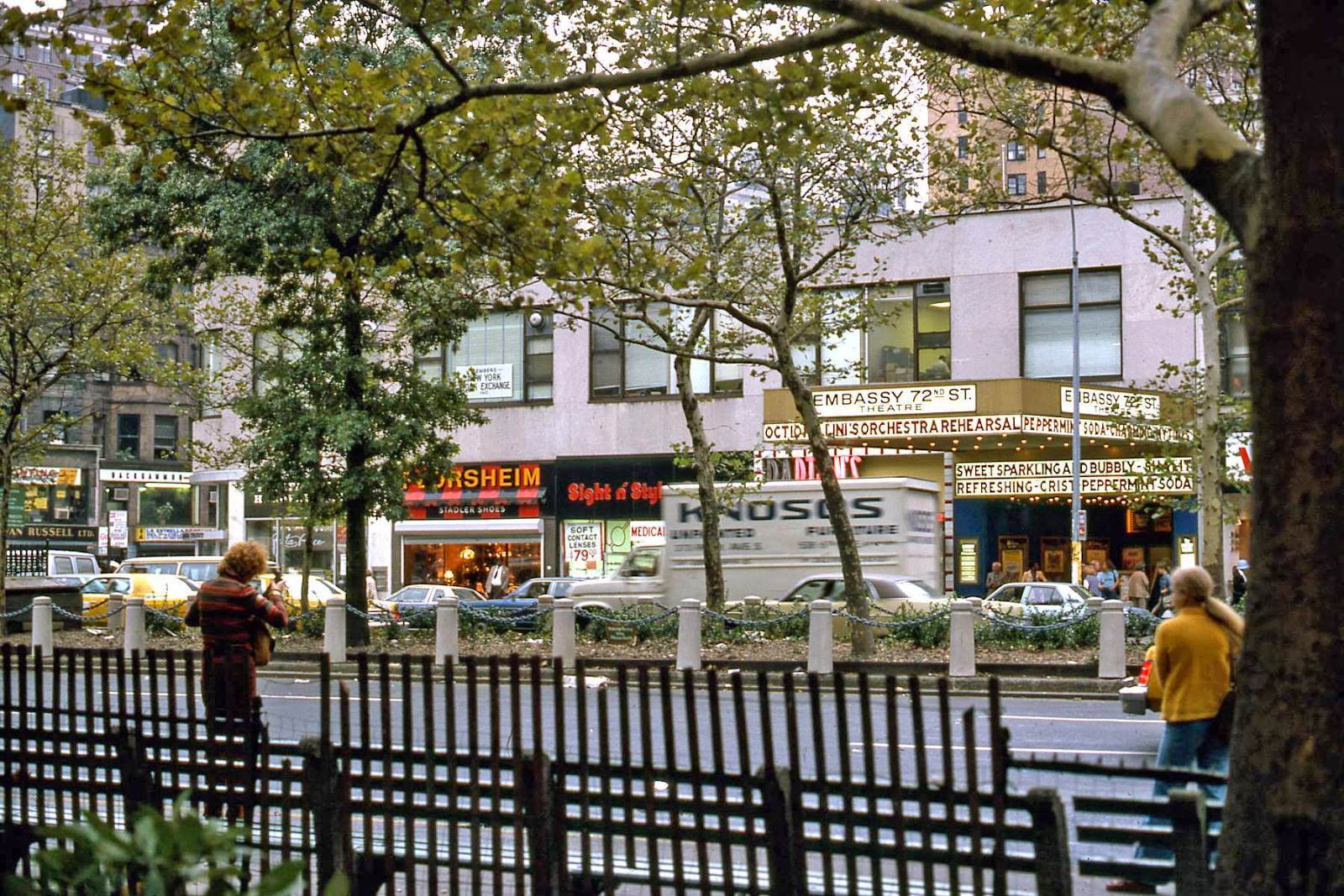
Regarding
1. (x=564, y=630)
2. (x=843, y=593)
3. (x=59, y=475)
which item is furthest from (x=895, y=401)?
(x=59, y=475)

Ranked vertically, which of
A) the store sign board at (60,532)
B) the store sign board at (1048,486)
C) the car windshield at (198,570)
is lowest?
the car windshield at (198,570)

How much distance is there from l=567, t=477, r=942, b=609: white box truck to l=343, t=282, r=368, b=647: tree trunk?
169 inches

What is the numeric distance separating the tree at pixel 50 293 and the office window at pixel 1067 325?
20.4 meters

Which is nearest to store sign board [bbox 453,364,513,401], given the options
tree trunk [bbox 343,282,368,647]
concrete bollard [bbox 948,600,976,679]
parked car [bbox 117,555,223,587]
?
parked car [bbox 117,555,223,587]

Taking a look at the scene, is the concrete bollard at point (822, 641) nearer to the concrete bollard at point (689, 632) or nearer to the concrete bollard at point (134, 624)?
the concrete bollard at point (689, 632)

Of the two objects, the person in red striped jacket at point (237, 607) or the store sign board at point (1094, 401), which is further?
the store sign board at point (1094, 401)

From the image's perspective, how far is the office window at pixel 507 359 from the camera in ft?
149

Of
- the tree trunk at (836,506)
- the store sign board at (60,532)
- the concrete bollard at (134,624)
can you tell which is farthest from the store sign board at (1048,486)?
the store sign board at (60,532)

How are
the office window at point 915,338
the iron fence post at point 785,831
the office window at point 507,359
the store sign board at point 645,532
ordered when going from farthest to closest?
the office window at point 507,359, the store sign board at point 645,532, the office window at point 915,338, the iron fence post at point 785,831

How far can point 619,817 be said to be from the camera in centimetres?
571

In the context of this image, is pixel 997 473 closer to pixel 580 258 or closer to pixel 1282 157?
pixel 580 258

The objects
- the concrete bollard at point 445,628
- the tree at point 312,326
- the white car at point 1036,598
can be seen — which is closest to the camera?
the concrete bollard at point 445,628

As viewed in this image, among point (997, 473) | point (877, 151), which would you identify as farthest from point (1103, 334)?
point (877, 151)

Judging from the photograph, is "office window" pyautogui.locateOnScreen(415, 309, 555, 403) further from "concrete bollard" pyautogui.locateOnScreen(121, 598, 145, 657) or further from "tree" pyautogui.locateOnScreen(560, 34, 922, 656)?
"concrete bollard" pyautogui.locateOnScreen(121, 598, 145, 657)
